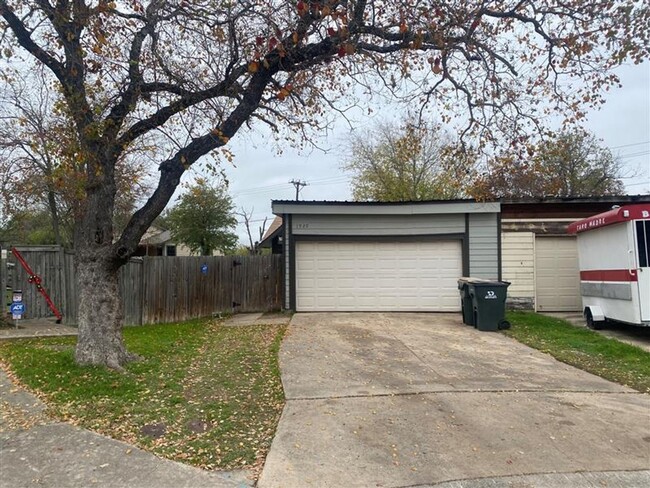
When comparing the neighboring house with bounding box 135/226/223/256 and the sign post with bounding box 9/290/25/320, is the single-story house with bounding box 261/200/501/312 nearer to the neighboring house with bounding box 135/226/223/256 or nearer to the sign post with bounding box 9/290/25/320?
the sign post with bounding box 9/290/25/320

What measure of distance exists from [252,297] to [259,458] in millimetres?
9985

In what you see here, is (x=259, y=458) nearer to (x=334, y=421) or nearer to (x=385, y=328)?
(x=334, y=421)

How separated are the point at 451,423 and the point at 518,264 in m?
9.75

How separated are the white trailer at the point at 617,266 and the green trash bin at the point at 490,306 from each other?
1973mm

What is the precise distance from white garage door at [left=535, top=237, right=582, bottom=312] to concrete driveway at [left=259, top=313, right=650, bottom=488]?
20.0ft

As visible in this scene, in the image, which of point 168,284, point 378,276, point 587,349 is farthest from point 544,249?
point 168,284

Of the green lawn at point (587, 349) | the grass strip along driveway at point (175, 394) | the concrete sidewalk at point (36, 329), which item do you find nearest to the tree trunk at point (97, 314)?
the grass strip along driveway at point (175, 394)

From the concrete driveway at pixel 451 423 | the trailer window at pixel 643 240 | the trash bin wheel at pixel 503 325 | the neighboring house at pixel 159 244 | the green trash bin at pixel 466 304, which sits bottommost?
the concrete driveway at pixel 451 423

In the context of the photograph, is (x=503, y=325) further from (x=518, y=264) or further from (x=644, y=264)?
(x=518, y=264)

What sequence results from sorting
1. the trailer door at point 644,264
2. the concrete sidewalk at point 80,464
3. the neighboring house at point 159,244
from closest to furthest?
the concrete sidewalk at point 80,464 → the trailer door at point 644,264 → the neighboring house at point 159,244

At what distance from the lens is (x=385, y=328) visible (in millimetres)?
10773

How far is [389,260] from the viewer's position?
13570mm

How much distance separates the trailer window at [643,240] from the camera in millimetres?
9242

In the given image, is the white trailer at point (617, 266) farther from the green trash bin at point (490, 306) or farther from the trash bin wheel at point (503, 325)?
the green trash bin at point (490, 306)
